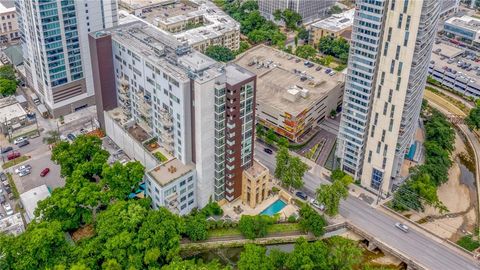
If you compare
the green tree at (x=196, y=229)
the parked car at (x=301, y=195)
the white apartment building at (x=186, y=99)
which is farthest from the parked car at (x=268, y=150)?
the green tree at (x=196, y=229)

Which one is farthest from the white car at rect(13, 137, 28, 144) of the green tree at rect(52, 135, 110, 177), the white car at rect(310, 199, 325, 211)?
the white car at rect(310, 199, 325, 211)

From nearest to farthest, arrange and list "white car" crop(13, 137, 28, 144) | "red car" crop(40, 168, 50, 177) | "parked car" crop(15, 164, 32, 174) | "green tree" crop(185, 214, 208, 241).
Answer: "green tree" crop(185, 214, 208, 241) < "red car" crop(40, 168, 50, 177) < "parked car" crop(15, 164, 32, 174) < "white car" crop(13, 137, 28, 144)

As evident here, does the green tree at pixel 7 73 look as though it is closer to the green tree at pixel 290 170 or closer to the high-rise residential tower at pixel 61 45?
the high-rise residential tower at pixel 61 45

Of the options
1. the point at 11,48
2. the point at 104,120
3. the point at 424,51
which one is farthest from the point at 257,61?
the point at 11,48

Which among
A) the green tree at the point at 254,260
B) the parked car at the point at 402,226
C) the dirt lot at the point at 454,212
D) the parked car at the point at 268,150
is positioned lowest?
the dirt lot at the point at 454,212

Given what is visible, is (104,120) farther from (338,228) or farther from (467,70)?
(467,70)

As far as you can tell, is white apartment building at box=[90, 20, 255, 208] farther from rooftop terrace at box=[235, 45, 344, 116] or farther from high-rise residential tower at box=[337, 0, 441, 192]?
rooftop terrace at box=[235, 45, 344, 116]

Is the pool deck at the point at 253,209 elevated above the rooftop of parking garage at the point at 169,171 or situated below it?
below
